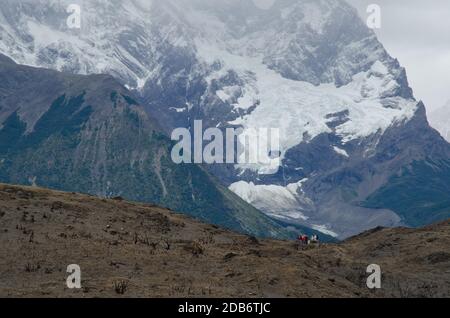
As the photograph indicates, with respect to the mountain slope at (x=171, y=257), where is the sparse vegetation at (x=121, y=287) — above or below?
below

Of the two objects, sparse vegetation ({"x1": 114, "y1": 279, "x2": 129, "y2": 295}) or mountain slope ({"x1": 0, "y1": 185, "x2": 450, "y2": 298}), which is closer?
sparse vegetation ({"x1": 114, "y1": 279, "x2": 129, "y2": 295})

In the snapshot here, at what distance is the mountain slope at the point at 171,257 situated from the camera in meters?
82.9

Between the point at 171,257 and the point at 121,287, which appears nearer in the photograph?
the point at 121,287

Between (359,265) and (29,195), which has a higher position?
(29,195)

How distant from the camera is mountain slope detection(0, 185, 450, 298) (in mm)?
82875

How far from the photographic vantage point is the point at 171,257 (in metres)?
97.2

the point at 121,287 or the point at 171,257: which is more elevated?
the point at 171,257

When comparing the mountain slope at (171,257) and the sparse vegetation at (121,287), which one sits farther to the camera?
the mountain slope at (171,257)

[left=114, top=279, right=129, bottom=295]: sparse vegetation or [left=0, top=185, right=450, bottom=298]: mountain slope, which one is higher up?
[left=0, top=185, right=450, bottom=298]: mountain slope
